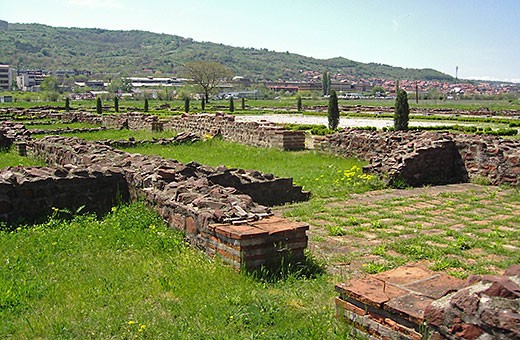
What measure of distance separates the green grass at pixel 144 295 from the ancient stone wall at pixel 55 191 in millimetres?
1225

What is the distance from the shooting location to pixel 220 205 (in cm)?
590

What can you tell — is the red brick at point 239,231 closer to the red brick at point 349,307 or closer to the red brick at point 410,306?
the red brick at point 349,307

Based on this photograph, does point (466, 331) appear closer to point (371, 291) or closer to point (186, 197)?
point (371, 291)

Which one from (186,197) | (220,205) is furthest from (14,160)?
(220,205)

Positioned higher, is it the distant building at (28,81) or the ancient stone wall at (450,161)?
the distant building at (28,81)

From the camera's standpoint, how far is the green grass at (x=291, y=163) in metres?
10.9

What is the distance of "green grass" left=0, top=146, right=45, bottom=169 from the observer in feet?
47.5

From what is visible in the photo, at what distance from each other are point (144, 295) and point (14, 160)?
12361mm

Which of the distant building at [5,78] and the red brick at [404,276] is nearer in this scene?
the red brick at [404,276]

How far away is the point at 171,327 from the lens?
154 inches

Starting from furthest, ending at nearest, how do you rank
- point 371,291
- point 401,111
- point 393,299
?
point 401,111, point 371,291, point 393,299

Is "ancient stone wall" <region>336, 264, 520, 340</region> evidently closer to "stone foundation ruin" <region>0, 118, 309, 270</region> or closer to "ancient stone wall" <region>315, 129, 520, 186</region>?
"stone foundation ruin" <region>0, 118, 309, 270</region>

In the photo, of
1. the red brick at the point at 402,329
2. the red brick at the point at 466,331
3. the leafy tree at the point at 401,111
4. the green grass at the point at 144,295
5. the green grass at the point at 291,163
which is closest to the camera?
the red brick at the point at 466,331

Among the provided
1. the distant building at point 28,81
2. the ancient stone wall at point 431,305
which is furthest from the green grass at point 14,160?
the distant building at point 28,81
